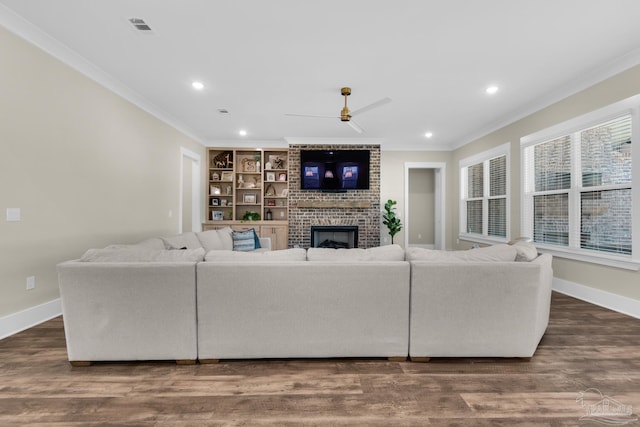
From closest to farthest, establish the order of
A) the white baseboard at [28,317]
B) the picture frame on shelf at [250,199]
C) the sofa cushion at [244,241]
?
the white baseboard at [28,317], the sofa cushion at [244,241], the picture frame on shelf at [250,199]

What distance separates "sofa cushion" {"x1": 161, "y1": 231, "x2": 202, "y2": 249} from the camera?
3.47m

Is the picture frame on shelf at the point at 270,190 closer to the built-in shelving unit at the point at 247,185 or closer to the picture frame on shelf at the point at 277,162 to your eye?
the built-in shelving unit at the point at 247,185

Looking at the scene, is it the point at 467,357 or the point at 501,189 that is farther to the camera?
the point at 501,189

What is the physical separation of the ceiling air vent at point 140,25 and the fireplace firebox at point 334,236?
469 centimetres

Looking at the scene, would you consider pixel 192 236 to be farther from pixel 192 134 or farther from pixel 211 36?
pixel 192 134

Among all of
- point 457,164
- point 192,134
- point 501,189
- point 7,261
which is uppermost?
point 192,134

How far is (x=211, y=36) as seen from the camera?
2.86 metres

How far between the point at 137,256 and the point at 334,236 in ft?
16.4

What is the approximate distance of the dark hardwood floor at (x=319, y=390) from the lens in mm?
1591

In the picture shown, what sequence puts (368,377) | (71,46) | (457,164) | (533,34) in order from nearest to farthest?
(368,377)
(533,34)
(71,46)
(457,164)

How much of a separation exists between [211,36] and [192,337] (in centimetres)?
260

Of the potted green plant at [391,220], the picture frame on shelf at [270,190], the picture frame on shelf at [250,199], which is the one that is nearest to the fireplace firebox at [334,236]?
the potted green plant at [391,220]

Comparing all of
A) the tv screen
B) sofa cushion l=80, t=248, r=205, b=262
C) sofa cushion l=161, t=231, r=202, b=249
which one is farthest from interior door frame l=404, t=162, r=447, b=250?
sofa cushion l=80, t=248, r=205, b=262

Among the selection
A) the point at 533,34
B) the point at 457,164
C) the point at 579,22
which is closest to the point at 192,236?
the point at 533,34
